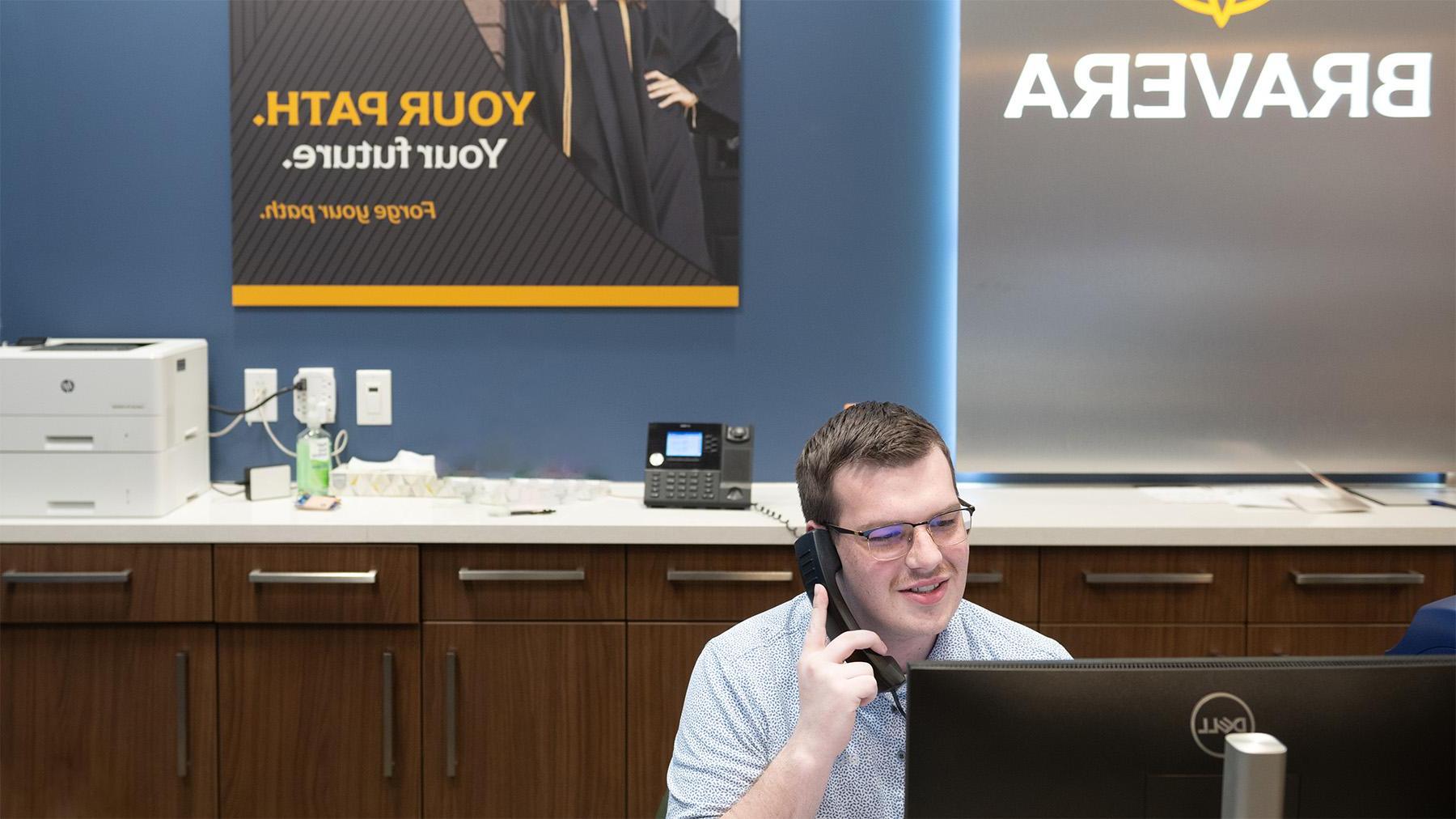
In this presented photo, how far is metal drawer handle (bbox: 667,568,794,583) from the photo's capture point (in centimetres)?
288

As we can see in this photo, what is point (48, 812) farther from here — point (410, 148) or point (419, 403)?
point (410, 148)

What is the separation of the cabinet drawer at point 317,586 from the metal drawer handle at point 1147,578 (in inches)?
60.8

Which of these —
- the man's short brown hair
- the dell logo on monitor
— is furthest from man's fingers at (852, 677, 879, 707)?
the dell logo on monitor

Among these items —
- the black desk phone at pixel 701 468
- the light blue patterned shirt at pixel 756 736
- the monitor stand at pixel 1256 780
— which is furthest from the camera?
the black desk phone at pixel 701 468

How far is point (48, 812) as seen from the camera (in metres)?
2.93

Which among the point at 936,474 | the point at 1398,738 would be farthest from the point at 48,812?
the point at 1398,738

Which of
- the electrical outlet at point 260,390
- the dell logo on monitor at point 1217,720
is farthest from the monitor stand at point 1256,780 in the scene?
the electrical outlet at point 260,390

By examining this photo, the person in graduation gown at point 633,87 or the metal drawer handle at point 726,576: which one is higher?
the person in graduation gown at point 633,87

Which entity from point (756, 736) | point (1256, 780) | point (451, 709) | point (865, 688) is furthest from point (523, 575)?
point (1256, 780)

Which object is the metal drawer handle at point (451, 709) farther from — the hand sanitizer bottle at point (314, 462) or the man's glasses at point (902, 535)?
the man's glasses at point (902, 535)

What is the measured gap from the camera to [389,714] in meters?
2.88

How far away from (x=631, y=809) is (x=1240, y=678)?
7.03 feet

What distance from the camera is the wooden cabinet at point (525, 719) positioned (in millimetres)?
2898

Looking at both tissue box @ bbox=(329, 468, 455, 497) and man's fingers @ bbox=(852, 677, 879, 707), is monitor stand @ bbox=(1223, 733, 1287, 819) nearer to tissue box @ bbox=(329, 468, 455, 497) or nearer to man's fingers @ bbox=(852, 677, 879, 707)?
man's fingers @ bbox=(852, 677, 879, 707)
